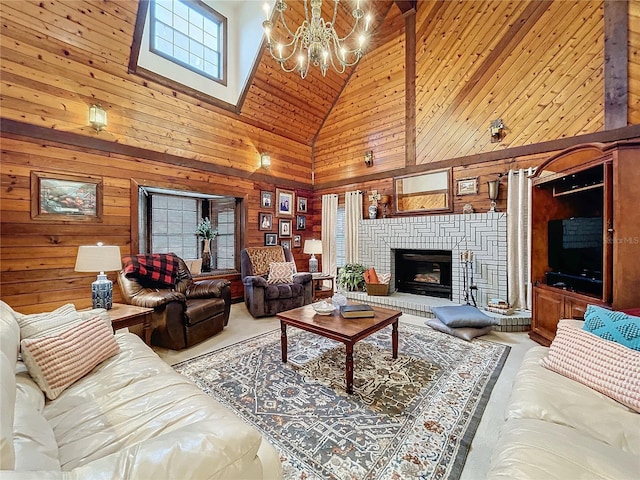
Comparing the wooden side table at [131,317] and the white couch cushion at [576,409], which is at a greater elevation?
the wooden side table at [131,317]

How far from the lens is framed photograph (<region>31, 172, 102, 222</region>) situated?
125 inches

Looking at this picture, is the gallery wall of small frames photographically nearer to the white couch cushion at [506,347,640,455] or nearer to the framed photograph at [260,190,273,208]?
the framed photograph at [260,190,273,208]

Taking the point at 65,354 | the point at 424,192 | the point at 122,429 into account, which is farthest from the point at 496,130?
the point at 65,354

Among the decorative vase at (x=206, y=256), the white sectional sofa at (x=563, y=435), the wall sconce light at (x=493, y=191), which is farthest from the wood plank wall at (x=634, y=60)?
the decorative vase at (x=206, y=256)

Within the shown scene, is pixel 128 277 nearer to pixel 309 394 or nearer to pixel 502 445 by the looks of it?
pixel 309 394

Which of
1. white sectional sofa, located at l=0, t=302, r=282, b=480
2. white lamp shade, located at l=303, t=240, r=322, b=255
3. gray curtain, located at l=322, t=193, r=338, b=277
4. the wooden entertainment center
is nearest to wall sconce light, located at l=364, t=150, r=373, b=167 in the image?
gray curtain, located at l=322, t=193, r=338, b=277

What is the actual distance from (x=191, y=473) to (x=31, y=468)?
1.66 feet

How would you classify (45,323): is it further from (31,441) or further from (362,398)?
(362,398)

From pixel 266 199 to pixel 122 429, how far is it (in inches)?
182

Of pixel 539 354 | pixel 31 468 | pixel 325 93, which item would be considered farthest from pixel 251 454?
pixel 325 93

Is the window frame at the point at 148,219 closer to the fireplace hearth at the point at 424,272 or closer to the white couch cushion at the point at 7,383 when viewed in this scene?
the white couch cushion at the point at 7,383

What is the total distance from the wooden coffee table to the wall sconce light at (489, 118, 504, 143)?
10.7 feet

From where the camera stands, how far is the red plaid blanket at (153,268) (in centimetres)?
324

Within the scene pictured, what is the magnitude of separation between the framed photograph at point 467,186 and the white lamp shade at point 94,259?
Result: 4710 millimetres
